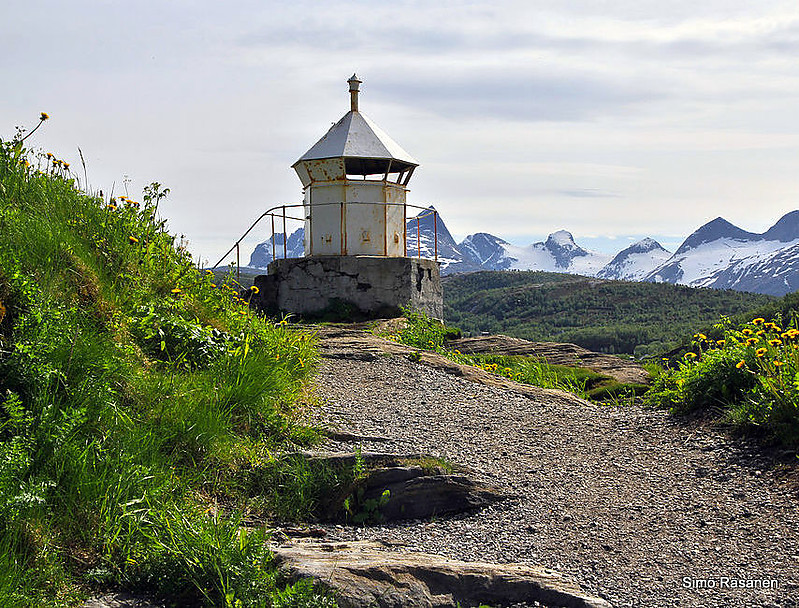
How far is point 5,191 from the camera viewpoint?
704cm

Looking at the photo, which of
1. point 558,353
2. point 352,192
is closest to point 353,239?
point 352,192

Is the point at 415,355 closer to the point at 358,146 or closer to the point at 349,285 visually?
the point at 349,285

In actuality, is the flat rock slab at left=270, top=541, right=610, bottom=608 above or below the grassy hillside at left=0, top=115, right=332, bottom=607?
Answer: below

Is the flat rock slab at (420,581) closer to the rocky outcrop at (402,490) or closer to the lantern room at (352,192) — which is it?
the rocky outcrop at (402,490)

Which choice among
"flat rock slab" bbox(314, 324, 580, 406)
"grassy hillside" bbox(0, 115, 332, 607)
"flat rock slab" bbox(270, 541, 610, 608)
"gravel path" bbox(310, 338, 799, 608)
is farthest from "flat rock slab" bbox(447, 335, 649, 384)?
"flat rock slab" bbox(270, 541, 610, 608)

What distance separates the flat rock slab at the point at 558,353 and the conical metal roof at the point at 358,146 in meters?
4.61

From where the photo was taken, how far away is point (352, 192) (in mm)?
16250

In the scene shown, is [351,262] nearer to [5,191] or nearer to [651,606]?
[5,191]

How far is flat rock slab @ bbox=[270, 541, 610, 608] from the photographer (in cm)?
407

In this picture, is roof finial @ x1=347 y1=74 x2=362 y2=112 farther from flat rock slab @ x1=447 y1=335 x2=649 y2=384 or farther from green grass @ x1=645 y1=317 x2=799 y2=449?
green grass @ x1=645 y1=317 x2=799 y2=449

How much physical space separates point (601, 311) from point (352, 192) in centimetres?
9081

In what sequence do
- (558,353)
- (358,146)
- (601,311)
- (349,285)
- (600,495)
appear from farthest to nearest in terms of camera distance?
(601,311) → (358,146) → (349,285) → (558,353) → (600,495)

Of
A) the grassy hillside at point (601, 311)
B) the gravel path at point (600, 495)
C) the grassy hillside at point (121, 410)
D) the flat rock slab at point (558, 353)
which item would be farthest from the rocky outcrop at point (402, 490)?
the grassy hillside at point (601, 311)

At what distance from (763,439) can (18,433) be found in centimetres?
601
